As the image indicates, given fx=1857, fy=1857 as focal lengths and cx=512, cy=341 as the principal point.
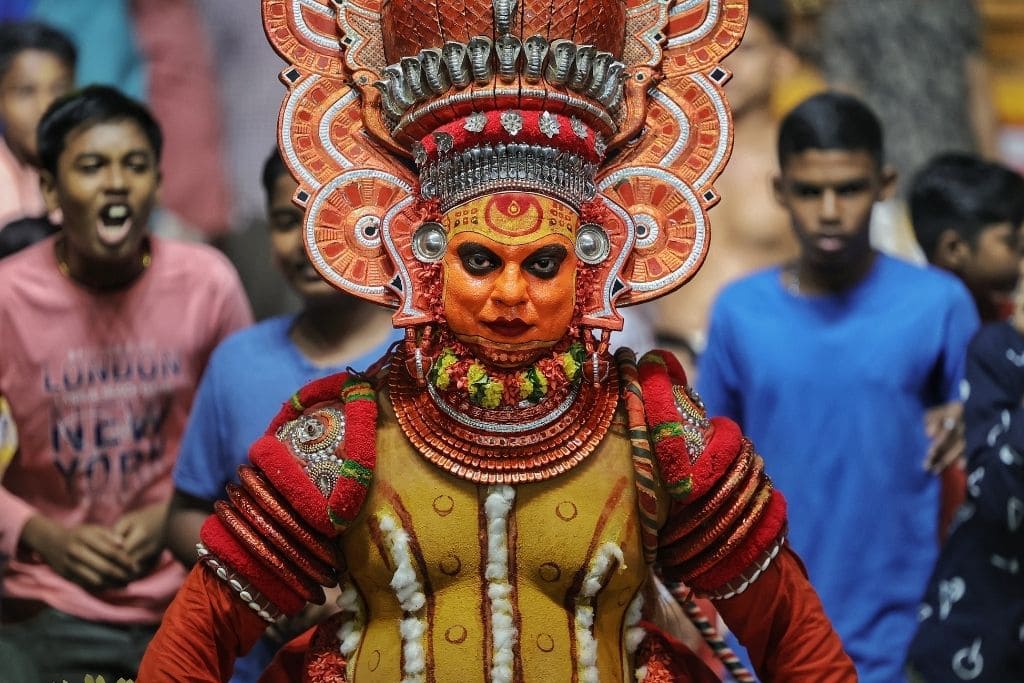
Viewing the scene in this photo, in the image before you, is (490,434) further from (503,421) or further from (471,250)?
(471,250)

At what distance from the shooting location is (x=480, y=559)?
3340 mm

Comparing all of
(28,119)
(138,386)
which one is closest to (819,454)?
(138,386)

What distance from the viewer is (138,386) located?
4.57 m

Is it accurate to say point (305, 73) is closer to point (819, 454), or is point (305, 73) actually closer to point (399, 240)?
point (399, 240)

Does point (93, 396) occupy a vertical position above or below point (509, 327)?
below

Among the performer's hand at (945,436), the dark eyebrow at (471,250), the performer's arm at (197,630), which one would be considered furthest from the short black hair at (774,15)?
the performer's arm at (197,630)

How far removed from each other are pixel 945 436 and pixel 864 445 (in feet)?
0.69

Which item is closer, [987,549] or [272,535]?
[272,535]

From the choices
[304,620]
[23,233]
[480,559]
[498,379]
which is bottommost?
[304,620]

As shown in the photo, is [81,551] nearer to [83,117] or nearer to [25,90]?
[83,117]

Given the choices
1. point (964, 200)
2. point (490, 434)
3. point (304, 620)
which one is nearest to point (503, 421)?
point (490, 434)

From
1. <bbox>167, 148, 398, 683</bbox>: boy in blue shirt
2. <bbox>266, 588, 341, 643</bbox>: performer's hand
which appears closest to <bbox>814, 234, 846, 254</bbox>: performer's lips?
<bbox>167, 148, 398, 683</bbox>: boy in blue shirt

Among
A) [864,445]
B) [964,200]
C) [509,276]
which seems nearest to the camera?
[509,276]

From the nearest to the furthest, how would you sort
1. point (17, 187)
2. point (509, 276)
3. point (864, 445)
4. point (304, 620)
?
point (509, 276) → point (304, 620) → point (864, 445) → point (17, 187)
